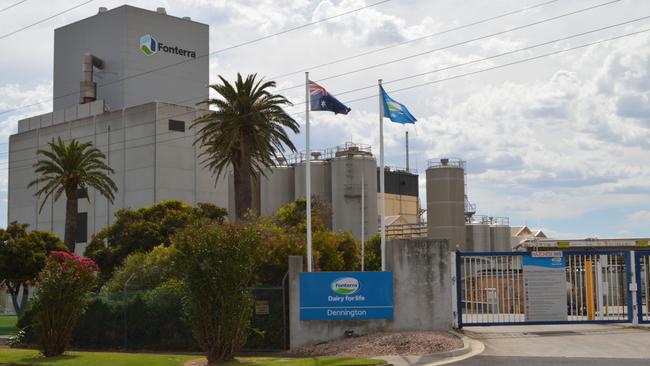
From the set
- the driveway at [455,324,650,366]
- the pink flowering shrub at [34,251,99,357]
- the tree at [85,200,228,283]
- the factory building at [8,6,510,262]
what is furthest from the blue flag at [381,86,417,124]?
the factory building at [8,6,510,262]

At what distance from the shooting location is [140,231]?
177ft

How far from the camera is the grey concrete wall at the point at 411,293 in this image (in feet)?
90.5

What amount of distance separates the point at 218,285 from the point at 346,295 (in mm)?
6092

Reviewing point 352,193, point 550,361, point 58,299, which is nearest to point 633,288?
point 550,361

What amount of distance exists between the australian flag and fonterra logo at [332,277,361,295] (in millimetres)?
6261

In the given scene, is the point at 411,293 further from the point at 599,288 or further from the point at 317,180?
the point at 317,180

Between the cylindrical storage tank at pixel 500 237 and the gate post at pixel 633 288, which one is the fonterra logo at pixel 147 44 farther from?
the gate post at pixel 633 288

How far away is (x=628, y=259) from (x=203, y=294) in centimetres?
1610

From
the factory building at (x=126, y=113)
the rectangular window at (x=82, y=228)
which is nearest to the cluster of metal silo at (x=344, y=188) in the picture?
the factory building at (x=126, y=113)

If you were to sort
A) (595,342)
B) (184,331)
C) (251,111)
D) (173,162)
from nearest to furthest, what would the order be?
(595,342), (184,331), (251,111), (173,162)

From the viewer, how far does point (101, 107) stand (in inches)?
3752

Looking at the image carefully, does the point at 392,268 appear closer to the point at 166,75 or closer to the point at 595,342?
the point at 595,342

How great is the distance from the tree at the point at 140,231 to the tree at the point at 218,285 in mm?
28142

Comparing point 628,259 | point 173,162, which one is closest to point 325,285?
point 628,259
